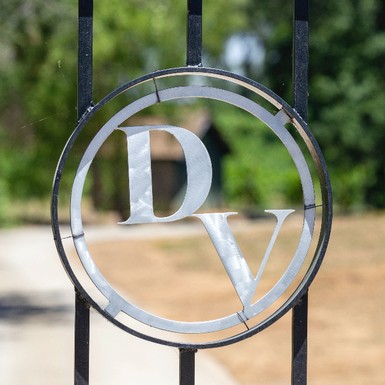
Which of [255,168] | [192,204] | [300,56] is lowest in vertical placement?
[192,204]

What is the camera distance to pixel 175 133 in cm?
319

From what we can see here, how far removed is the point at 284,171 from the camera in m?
37.6

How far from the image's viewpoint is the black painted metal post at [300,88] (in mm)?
3320

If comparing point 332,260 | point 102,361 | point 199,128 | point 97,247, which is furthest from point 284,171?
point 102,361

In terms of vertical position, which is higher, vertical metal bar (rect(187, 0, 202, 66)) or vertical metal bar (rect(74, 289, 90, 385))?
vertical metal bar (rect(187, 0, 202, 66))

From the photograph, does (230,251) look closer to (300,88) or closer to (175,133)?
(175,133)

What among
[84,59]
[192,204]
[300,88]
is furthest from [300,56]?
[84,59]

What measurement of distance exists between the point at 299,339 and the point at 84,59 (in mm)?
1326

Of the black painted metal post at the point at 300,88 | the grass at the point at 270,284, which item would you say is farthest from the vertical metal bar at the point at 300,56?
the grass at the point at 270,284

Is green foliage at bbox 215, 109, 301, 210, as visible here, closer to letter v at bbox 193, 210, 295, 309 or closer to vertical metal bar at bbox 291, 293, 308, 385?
vertical metal bar at bbox 291, 293, 308, 385

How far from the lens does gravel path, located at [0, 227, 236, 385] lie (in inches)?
325

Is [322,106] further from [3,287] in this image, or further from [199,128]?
[3,287]

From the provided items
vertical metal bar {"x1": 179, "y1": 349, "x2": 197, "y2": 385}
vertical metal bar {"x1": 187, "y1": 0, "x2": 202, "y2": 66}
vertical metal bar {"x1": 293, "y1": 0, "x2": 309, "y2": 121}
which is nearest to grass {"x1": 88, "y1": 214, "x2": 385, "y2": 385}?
vertical metal bar {"x1": 179, "y1": 349, "x2": 197, "y2": 385}

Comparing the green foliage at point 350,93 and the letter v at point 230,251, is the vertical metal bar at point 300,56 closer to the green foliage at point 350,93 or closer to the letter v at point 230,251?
the letter v at point 230,251
